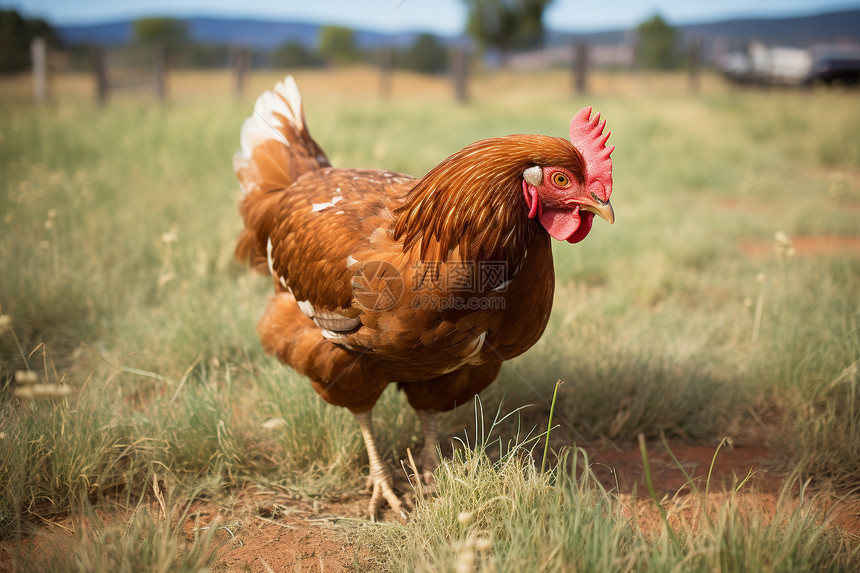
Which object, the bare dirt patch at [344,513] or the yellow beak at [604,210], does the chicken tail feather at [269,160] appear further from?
the yellow beak at [604,210]

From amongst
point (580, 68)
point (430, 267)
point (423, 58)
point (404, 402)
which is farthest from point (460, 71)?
point (430, 267)

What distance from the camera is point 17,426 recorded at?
2186mm

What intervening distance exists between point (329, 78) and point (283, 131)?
20412 mm

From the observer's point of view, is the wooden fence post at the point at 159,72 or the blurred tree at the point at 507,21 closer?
the wooden fence post at the point at 159,72

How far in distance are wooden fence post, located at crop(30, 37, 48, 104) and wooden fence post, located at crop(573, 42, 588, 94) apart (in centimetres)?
1403

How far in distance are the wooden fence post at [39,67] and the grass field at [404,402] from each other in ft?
26.0

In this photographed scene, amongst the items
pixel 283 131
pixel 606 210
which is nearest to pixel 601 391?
pixel 606 210

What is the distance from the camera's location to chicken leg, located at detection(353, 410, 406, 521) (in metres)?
2.43

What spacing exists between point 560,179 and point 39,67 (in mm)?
15267

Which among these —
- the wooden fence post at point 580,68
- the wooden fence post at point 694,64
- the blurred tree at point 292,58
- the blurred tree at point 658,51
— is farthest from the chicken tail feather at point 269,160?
the blurred tree at point 658,51

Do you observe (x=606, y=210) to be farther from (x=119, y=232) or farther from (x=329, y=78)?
(x=329, y=78)

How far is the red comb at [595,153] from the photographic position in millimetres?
1846

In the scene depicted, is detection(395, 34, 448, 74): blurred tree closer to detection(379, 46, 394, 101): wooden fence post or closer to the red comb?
detection(379, 46, 394, 101): wooden fence post

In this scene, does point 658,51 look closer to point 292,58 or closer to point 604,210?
point 292,58
